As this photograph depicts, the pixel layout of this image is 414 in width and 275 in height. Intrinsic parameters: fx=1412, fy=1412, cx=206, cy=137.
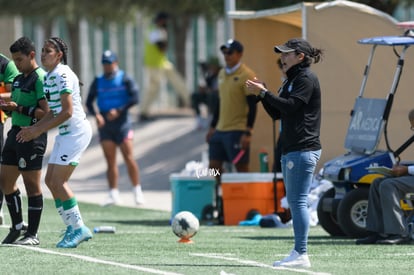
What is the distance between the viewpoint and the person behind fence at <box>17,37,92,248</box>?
1252cm

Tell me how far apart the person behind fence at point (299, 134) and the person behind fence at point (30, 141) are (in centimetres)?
259

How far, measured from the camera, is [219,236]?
1477 centimetres

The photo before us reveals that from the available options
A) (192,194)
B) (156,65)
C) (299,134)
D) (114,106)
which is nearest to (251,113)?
(192,194)

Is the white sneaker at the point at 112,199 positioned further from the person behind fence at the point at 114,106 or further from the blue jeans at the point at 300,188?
the blue jeans at the point at 300,188

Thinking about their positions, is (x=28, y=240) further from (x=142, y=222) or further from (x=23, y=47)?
(x=142, y=222)

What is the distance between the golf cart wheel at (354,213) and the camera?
1442cm

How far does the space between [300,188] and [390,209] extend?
2474 millimetres

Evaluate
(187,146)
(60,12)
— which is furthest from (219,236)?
(60,12)

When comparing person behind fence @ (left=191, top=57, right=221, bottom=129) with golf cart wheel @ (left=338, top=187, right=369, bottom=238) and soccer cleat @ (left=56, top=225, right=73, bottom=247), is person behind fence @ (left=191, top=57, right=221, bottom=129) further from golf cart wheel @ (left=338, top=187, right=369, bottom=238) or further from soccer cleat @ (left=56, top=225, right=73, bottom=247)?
soccer cleat @ (left=56, top=225, right=73, bottom=247)

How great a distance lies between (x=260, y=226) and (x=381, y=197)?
9.88ft

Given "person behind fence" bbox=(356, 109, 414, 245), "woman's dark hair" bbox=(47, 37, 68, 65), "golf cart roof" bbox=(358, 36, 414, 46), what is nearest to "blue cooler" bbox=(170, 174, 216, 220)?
"golf cart roof" bbox=(358, 36, 414, 46)

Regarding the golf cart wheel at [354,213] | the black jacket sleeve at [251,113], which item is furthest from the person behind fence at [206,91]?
the golf cart wheel at [354,213]

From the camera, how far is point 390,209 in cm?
1348

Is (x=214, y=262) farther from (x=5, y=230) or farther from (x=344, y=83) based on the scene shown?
(x=344, y=83)
